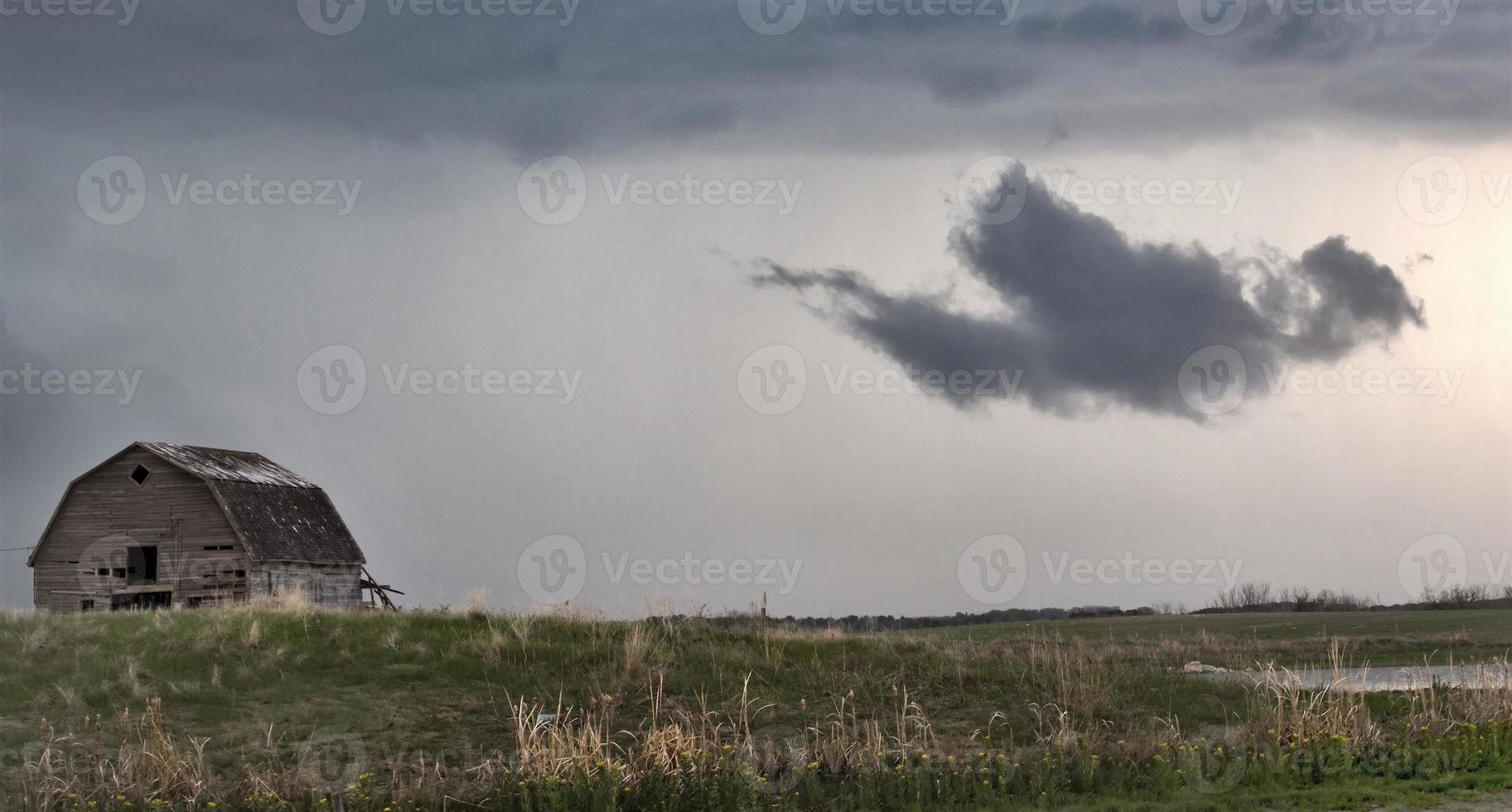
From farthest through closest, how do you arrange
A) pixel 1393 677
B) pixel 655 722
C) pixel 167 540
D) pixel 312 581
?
pixel 312 581
pixel 167 540
pixel 1393 677
pixel 655 722

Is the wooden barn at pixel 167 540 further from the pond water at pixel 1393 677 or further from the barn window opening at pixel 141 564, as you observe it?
the pond water at pixel 1393 677

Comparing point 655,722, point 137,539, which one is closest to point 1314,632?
point 655,722

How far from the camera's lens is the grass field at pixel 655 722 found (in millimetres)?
17375

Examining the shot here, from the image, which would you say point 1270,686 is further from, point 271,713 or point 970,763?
point 271,713

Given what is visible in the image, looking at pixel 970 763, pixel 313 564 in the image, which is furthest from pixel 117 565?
pixel 970 763

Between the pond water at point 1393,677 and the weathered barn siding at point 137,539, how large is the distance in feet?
107

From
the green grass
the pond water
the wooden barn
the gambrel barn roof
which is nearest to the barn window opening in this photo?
the wooden barn

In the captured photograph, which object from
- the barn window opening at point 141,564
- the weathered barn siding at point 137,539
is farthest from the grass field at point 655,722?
the barn window opening at point 141,564

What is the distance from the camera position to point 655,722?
827 inches

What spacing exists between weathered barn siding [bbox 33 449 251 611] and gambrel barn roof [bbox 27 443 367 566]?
1.26 feet

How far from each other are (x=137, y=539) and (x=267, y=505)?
14.4 feet

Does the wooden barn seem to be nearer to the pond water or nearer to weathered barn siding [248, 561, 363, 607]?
weathered barn siding [248, 561, 363, 607]

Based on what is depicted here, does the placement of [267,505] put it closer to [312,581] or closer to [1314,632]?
[312,581]

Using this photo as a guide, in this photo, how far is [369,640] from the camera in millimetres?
28547
